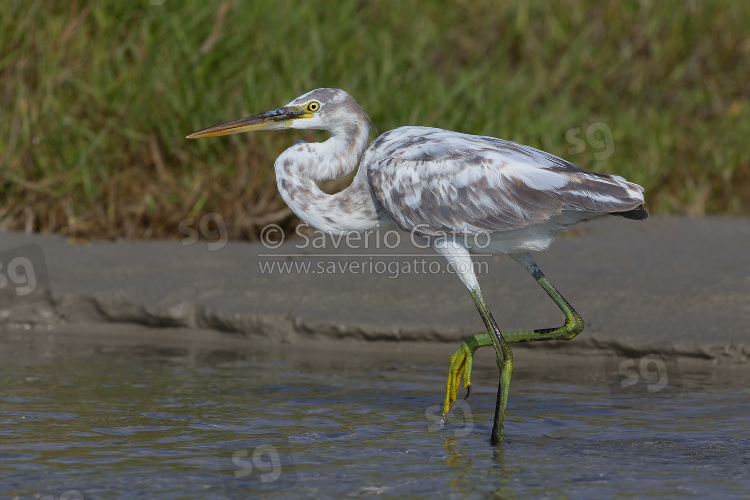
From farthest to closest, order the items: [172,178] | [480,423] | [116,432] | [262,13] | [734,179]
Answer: [734,179] → [262,13] → [172,178] → [480,423] → [116,432]

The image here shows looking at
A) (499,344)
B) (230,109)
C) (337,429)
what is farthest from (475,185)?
(230,109)

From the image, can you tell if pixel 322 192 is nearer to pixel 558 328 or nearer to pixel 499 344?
pixel 499 344

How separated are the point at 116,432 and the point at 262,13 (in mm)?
4797

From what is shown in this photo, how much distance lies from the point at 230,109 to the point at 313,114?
2.83 m

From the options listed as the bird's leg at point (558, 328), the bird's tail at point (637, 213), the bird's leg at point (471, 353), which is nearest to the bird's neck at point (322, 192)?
the bird's leg at point (471, 353)

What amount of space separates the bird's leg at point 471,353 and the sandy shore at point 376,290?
0.97 m

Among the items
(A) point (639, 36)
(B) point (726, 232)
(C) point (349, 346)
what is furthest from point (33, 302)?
(A) point (639, 36)

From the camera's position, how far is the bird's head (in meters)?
5.08

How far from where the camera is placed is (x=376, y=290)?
6.42m

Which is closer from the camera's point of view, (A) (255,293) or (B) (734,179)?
(A) (255,293)

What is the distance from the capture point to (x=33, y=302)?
651 centimetres

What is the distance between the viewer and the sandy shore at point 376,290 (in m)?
5.85

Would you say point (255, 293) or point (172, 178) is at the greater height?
point (172, 178)

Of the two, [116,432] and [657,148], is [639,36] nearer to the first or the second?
[657,148]
